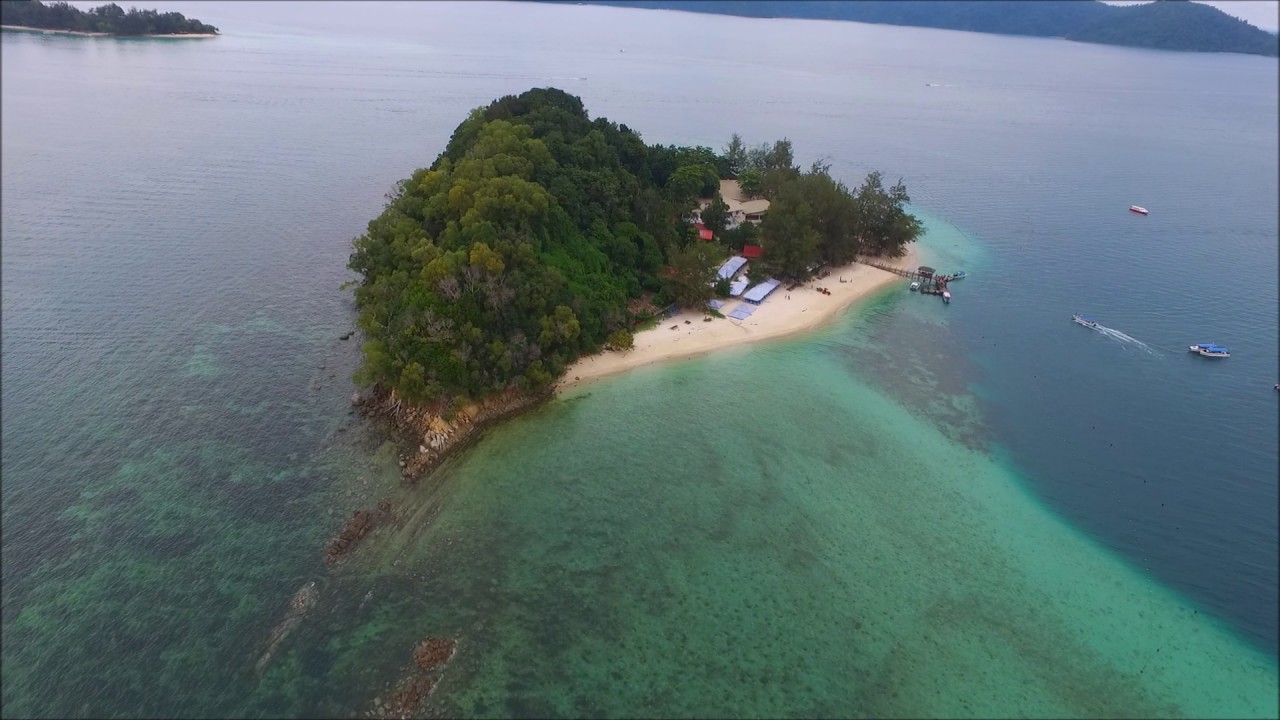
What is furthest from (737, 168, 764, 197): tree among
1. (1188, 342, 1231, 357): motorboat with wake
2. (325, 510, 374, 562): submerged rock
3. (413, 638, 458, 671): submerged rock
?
(413, 638, 458, 671): submerged rock

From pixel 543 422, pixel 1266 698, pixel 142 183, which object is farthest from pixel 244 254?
pixel 1266 698

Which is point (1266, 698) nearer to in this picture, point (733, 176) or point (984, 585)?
point (984, 585)

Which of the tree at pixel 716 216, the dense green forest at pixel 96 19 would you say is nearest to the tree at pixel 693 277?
the tree at pixel 716 216

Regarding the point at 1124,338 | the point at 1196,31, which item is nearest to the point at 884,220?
the point at 1124,338

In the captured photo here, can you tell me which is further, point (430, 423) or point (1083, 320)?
point (1083, 320)

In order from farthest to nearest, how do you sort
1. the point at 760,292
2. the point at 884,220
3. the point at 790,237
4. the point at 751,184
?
1. the point at 751,184
2. the point at 884,220
3. the point at 790,237
4. the point at 760,292

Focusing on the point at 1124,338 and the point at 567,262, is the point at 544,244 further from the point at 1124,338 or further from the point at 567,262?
the point at 1124,338

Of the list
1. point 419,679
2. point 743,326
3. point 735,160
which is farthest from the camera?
point 735,160
